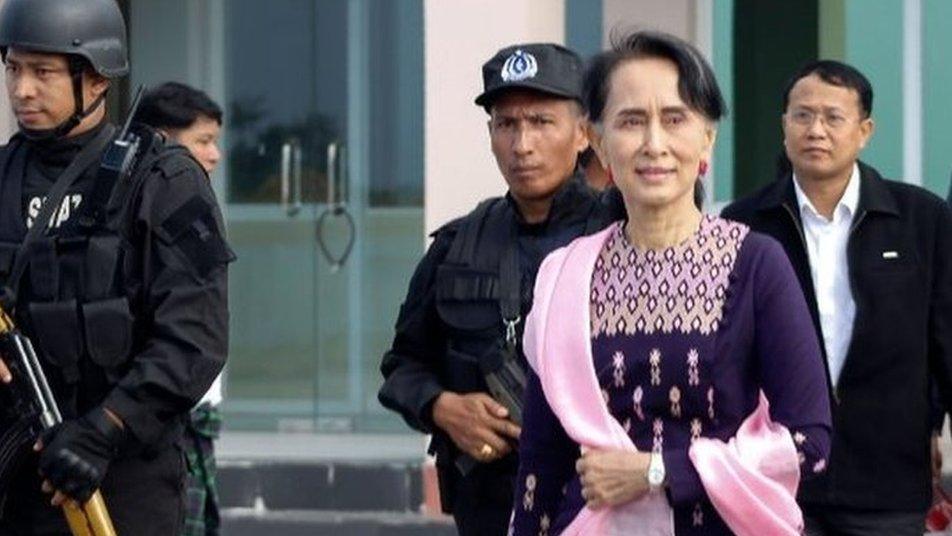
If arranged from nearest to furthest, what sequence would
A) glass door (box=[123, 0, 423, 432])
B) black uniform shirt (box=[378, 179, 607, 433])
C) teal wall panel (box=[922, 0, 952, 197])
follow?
1. black uniform shirt (box=[378, 179, 607, 433])
2. teal wall panel (box=[922, 0, 952, 197])
3. glass door (box=[123, 0, 423, 432])

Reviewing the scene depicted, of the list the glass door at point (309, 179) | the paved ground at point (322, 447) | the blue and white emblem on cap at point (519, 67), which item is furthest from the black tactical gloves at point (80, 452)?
the glass door at point (309, 179)

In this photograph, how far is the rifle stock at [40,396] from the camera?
581 centimetres

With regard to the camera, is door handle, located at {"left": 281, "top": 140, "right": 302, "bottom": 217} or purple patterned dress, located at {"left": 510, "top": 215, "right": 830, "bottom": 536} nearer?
purple patterned dress, located at {"left": 510, "top": 215, "right": 830, "bottom": 536}

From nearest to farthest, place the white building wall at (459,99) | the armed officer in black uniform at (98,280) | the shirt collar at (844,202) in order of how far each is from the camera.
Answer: the armed officer in black uniform at (98,280) → the shirt collar at (844,202) → the white building wall at (459,99)

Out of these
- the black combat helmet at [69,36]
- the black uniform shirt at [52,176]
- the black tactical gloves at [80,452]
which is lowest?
the black tactical gloves at [80,452]

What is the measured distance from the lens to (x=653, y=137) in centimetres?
459

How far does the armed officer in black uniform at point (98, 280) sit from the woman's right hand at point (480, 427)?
0.54 metres

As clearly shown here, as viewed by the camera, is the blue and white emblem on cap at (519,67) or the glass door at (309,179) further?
the glass door at (309,179)

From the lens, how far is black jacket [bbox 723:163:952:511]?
275 inches

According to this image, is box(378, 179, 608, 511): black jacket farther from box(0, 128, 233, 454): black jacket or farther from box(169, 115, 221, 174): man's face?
box(169, 115, 221, 174): man's face

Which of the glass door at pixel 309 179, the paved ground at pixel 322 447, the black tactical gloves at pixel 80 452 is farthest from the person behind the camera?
the glass door at pixel 309 179

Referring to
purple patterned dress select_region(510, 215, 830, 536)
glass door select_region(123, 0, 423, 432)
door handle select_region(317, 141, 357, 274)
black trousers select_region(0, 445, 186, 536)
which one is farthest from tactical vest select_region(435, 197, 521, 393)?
door handle select_region(317, 141, 357, 274)

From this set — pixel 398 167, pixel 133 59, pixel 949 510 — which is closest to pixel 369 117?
pixel 398 167

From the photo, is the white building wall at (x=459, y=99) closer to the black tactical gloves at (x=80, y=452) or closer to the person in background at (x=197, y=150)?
the person in background at (x=197, y=150)
